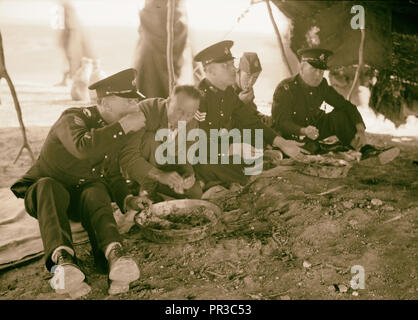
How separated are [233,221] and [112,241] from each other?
118cm

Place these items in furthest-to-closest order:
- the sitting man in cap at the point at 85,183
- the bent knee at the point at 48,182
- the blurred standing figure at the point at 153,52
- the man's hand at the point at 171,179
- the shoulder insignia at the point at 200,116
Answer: the blurred standing figure at the point at 153,52 → the shoulder insignia at the point at 200,116 → the man's hand at the point at 171,179 → the bent knee at the point at 48,182 → the sitting man in cap at the point at 85,183

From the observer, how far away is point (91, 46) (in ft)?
37.9

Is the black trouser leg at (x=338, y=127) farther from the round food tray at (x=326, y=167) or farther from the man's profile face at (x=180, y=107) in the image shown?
the man's profile face at (x=180, y=107)

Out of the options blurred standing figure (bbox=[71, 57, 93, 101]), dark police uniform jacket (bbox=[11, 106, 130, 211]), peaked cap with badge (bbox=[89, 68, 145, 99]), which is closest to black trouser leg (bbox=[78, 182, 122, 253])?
dark police uniform jacket (bbox=[11, 106, 130, 211])

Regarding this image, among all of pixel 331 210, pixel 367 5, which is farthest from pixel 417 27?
pixel 331 210

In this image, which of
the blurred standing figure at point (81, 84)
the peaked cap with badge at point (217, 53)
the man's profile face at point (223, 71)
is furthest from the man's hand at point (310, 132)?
the blurred standing figure at point (81, 84)

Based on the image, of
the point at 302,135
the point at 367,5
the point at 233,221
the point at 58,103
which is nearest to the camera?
the point at 233,221

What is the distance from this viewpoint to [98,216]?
8.64ft

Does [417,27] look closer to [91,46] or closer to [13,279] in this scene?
[13,279]

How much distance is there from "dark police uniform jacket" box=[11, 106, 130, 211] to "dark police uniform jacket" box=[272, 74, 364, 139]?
216cm

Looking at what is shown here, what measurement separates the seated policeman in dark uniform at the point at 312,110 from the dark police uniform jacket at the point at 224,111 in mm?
397

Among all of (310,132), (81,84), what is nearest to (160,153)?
(310,132)

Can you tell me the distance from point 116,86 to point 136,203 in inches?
35.8

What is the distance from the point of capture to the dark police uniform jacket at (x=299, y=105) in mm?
4387
